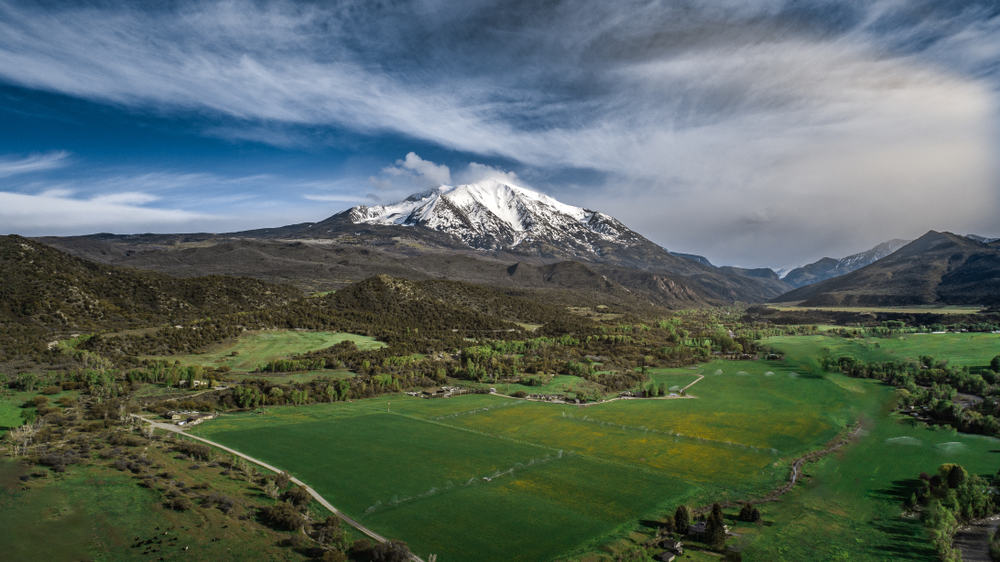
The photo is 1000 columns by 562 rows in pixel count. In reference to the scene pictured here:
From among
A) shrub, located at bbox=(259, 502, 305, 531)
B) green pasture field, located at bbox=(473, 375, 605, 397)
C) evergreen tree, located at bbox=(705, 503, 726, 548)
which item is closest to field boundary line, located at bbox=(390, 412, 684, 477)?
evergreen tree, located at bbox=(705, 503, 726, 548)

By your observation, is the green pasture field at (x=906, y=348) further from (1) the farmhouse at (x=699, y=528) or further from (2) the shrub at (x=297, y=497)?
(2) the shrub at (x=297, y=497)

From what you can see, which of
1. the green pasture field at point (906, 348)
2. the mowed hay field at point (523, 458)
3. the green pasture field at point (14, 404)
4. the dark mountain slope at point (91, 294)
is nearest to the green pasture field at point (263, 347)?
the green pasture field at point (14, 404)

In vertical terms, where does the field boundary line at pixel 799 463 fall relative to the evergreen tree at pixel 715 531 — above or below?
below

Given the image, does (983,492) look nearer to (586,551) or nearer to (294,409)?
(586,551)

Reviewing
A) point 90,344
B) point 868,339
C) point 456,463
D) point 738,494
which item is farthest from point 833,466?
point 868,339

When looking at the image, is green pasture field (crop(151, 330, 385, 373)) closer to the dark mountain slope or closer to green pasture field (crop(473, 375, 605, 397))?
the dark mountain slope
